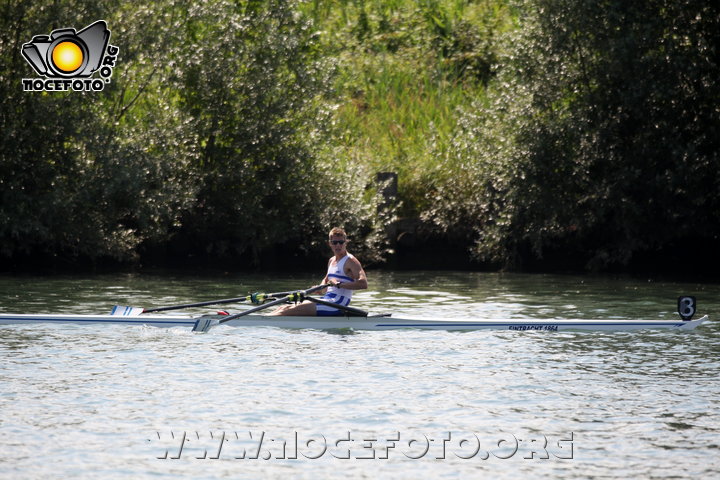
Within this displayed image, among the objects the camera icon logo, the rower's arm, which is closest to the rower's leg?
the rower's arm

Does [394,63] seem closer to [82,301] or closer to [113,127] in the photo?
[113,127]

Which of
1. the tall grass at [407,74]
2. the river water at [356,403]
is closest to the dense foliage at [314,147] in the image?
the tall grass at [407,74]

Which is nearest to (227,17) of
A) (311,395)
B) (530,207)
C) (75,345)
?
(530,207)

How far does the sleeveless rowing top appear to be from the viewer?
16359 mm

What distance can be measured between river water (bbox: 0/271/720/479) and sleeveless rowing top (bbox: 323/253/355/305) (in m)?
0.61

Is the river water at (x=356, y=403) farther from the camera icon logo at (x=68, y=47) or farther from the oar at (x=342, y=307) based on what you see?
the camera icon logo at (x=68, y=47)

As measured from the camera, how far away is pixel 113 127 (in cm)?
2766

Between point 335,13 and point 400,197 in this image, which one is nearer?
point 400,197

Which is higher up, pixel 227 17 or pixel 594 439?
pixel 227 17

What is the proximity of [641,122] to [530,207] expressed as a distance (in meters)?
3.70

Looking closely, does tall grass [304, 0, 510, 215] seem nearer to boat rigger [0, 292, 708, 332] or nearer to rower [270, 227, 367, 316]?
rower [270, 227, 367, 316]

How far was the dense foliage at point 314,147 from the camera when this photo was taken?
88.2 feet

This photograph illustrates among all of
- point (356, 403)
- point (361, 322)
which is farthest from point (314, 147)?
point (356, 403)

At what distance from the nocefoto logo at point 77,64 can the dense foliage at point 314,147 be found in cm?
27
